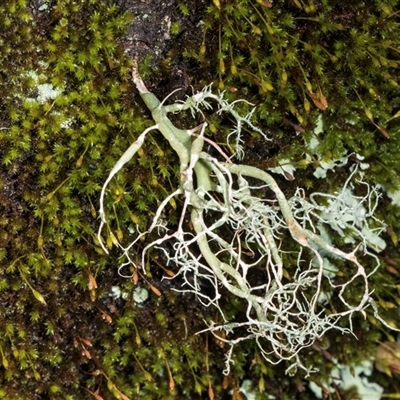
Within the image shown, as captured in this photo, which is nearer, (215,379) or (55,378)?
(55,378)

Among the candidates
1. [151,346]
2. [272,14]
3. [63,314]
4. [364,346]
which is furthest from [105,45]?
[364,346]

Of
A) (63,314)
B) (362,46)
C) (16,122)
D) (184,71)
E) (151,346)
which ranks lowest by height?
(151,346)

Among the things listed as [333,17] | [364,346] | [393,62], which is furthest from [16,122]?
[364,346]

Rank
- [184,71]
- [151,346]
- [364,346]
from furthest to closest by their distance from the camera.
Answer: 1. [364,346]
2. [151,346]
3. [184,71]

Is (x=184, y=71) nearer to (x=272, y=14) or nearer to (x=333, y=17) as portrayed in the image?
(x=272, y=14)

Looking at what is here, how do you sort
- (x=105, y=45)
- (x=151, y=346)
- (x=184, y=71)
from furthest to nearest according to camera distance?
(x=151, y=346)
(x=184, y=71)
(x=105, y=45)

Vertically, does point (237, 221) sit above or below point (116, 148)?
below

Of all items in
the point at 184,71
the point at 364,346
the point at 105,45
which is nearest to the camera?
the point at 105,45

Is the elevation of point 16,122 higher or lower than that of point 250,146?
higher

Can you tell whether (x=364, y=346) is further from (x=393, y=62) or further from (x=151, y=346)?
(x=393, y=62)
